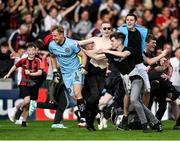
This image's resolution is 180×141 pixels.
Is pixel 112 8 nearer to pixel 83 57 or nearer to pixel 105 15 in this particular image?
pixel 105 15

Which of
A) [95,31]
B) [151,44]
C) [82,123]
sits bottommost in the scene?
[82,123]

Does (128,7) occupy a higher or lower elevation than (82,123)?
higher

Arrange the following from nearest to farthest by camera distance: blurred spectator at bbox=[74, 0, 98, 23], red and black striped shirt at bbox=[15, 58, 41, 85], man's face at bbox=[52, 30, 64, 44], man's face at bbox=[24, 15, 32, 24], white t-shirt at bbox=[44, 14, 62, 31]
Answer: man's face at bbox=[52, 30, 64, 44]
red and black striped shirt at bbox=[15, 58, 41, 85]
man's face at bbox=[24, 15, 32, 24]
white t-shirt at bbox=[44, 14, 62, 31]
blurred spectator at bbox=[74, 0, 98, 23]

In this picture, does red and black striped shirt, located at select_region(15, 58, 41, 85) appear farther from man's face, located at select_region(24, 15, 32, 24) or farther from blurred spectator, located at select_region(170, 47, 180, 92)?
man's face, located at select_region(24, 15, 32, 24)

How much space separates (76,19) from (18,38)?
A: 2.87m

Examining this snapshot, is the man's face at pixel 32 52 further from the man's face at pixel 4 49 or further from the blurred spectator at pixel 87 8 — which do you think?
the blurred spectator at pixel 87 8

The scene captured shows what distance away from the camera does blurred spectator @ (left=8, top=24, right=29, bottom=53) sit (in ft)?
88.0

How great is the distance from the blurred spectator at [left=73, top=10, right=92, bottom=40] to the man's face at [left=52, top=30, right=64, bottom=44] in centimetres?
928

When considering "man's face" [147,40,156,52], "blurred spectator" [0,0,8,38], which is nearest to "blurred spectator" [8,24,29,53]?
"blurred spectator" [0,0,8,38]

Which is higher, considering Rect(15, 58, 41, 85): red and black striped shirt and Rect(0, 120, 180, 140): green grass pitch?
Rect(15, 58, 41, 85): red and black striped shirt

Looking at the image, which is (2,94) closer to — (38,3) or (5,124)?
(5,124)

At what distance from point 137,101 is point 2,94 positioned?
24.6 feet

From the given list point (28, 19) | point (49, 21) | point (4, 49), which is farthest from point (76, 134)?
point (49, 21)

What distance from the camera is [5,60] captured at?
25.8 m
